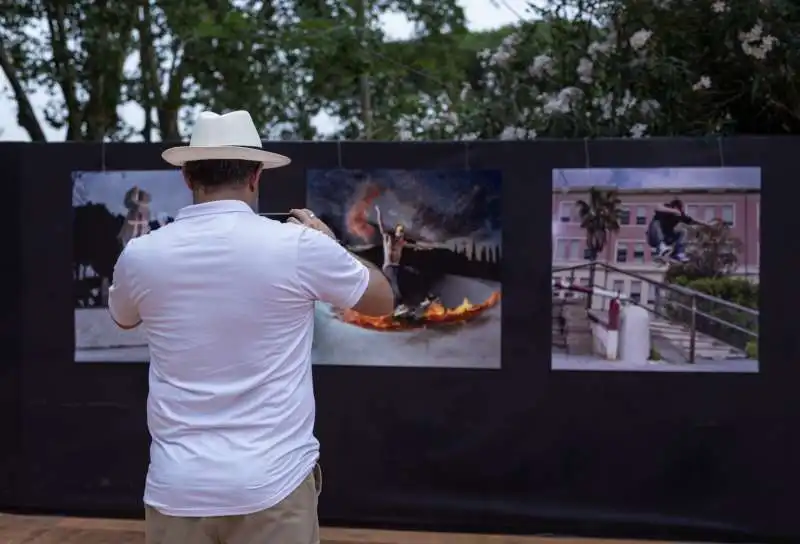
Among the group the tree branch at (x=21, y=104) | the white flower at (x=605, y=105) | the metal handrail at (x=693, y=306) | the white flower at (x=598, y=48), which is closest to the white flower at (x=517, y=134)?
the white flower at (x=605, y=105)

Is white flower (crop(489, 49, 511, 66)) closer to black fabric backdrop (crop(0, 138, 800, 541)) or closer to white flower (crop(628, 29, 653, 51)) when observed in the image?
white flower (crop(628, 29, 653, 51))

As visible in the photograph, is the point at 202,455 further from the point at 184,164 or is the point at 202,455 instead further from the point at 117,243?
the point at 117,243

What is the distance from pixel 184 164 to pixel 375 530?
317 cm

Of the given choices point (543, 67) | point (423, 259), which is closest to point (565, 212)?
point (423, 259)

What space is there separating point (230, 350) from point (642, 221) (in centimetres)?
312

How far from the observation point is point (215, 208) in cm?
266

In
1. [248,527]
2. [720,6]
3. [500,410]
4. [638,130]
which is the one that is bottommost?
[500,410]

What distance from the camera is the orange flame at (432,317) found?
17.6 feet

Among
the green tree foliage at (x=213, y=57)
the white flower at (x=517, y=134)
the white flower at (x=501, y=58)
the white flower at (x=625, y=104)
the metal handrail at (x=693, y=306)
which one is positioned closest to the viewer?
the metal handrail at (x=693, y=306)

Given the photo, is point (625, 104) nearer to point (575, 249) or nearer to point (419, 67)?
point (575, 249)

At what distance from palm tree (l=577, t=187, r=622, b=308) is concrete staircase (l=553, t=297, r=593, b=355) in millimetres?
60

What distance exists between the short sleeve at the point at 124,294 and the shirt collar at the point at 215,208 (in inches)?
6.7

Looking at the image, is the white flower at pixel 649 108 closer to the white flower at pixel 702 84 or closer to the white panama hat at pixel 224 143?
the white flower at pixel 702 84

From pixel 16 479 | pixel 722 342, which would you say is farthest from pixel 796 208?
pixel 16 479
